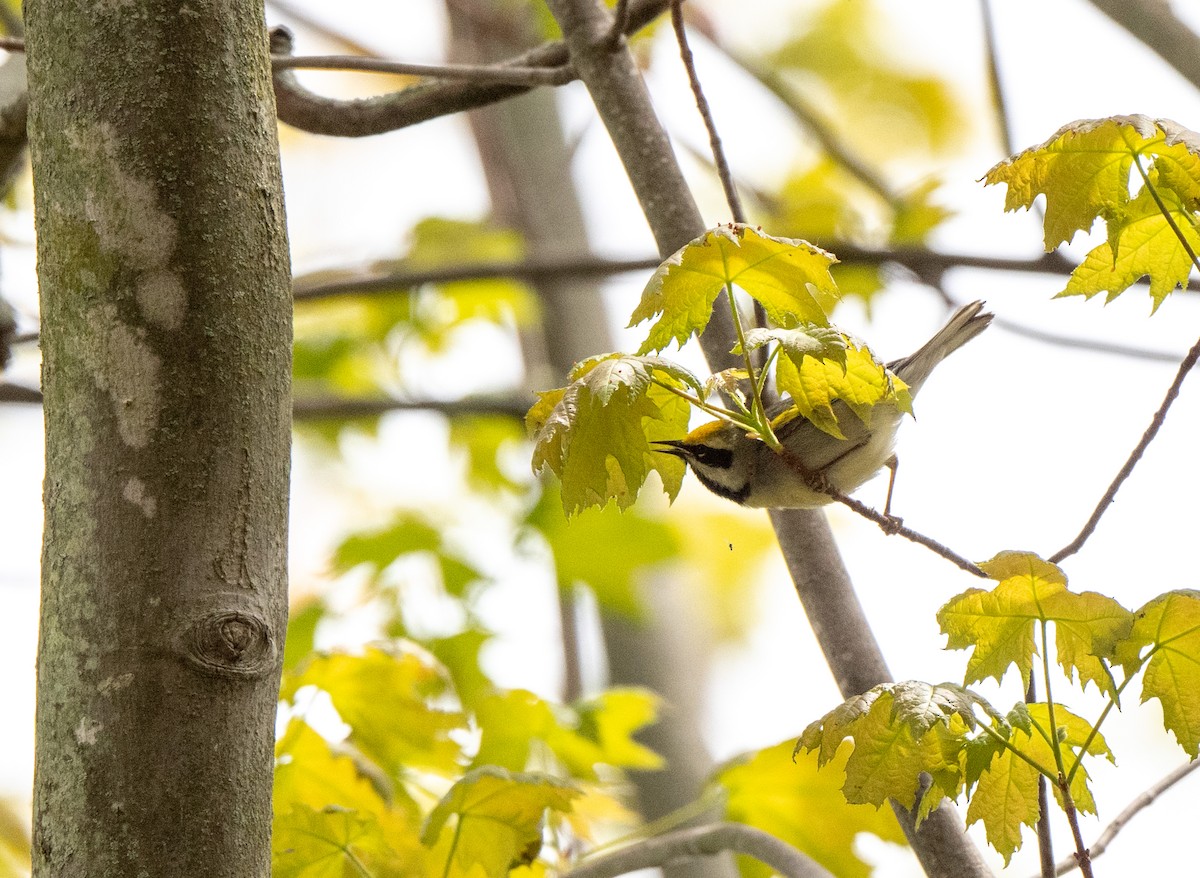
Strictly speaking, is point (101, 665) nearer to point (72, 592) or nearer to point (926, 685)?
point (72, 592)

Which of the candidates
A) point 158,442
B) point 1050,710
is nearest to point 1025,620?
point 1050,710

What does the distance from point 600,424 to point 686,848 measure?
106cm

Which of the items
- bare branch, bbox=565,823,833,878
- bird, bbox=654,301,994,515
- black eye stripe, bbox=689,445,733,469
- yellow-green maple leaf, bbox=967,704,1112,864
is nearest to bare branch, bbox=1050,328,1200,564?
yellow-green maple leaf, bbox=967,704,1112,864

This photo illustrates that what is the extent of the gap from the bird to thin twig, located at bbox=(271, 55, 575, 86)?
873 millimetres

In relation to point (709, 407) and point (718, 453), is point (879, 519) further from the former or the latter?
point (718, 453)

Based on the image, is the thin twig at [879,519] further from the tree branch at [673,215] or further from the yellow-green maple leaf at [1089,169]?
the yellow-green maple leaf at [1089,169]

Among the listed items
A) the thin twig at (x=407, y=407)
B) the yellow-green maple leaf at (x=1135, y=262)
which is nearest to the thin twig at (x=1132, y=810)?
the yellow-green maple leaf at (x=1135, y=262)

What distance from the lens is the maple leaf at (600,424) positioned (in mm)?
1288

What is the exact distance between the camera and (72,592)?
111cm

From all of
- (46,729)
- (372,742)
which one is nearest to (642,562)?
(372,742)

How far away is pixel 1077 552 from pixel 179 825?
3.74 ft

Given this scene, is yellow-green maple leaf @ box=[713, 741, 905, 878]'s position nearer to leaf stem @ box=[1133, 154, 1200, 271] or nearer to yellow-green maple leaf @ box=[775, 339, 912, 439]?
yellow-green maple leaf @ box=[775, 339, 912, 439]

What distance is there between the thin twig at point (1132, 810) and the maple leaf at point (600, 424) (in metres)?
0.83

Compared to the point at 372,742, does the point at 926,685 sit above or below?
below
